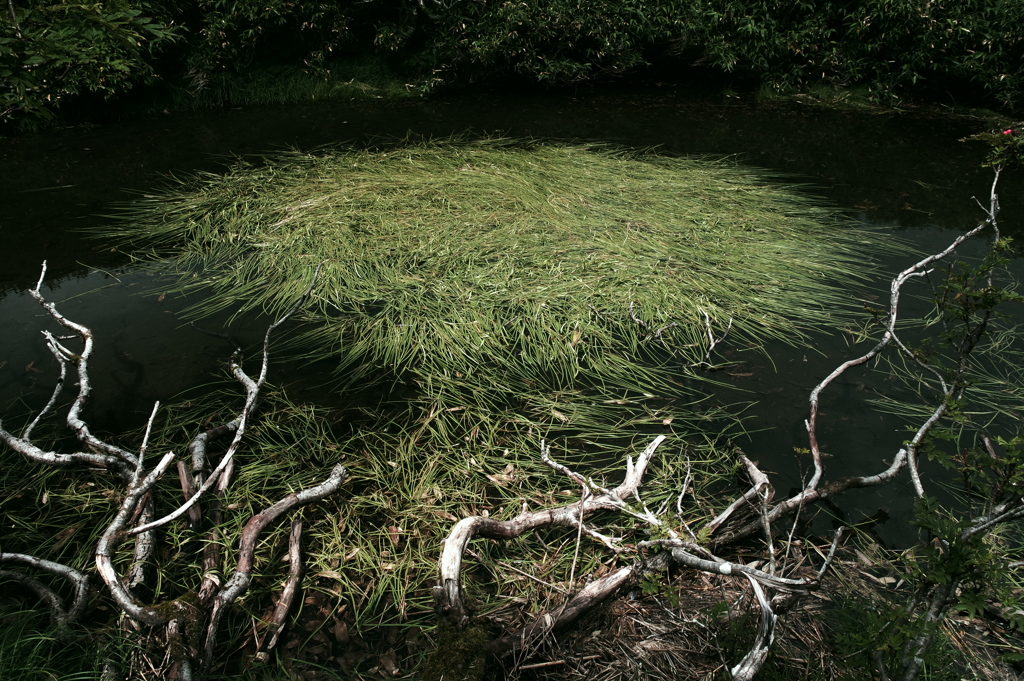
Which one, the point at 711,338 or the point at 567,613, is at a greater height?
the point at 711,338

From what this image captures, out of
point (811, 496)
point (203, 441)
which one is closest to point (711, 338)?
point (811, 496)

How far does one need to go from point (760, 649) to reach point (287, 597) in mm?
1211

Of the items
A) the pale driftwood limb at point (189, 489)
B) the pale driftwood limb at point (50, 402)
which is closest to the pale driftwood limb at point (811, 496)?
the pale driftwood limb at point (189, 489)

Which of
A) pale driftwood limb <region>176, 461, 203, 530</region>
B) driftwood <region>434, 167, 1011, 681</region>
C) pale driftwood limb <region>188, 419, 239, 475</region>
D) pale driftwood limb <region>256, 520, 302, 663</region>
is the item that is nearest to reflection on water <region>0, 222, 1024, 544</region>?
driftwood <region>434, 167, 1011, 681</region>

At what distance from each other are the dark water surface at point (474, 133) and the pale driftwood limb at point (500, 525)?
624mm

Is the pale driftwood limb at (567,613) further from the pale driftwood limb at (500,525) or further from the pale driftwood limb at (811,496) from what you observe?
the pale driftwood limb at (811,496)

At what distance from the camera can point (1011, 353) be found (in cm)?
284

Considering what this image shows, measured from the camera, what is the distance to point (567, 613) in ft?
5.25

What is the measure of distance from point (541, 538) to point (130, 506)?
1.17m

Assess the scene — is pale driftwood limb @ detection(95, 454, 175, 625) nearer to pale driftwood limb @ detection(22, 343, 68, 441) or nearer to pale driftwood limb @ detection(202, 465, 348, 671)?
pale driftwood limb @ detection(202, 465, 348, 671)

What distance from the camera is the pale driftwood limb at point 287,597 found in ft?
5.34

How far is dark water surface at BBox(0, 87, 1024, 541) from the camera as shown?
2547mm

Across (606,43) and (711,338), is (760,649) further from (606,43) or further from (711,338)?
(606,43)

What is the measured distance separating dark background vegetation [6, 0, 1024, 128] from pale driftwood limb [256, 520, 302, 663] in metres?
6.46
